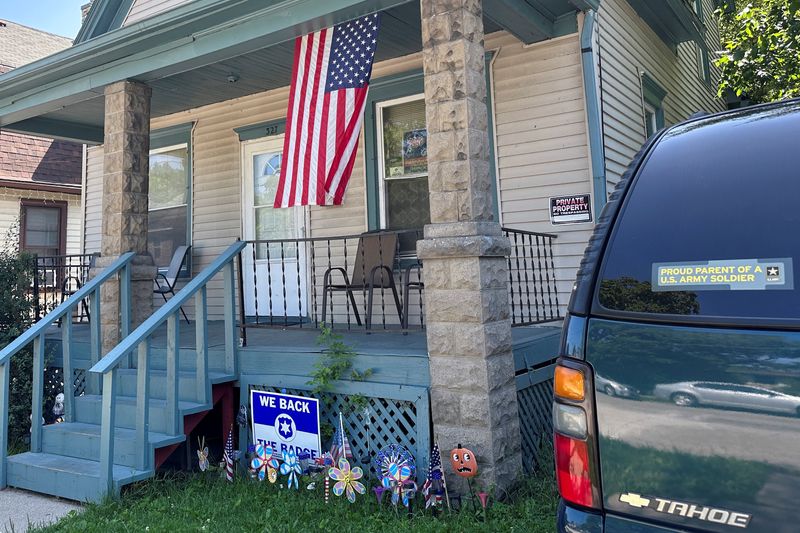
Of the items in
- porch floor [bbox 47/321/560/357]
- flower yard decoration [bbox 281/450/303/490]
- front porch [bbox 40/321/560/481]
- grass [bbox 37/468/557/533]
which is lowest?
grass [bbox 37/468/557/533]

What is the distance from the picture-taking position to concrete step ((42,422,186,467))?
4.12 metres

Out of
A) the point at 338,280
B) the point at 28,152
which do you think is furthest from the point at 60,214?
the point at 338,280

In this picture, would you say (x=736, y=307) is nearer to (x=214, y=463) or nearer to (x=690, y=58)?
(x=214, y=463)

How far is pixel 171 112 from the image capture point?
7.91 metres

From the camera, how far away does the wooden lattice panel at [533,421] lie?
4.23 meters

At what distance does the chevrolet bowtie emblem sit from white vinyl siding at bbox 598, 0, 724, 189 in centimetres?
456

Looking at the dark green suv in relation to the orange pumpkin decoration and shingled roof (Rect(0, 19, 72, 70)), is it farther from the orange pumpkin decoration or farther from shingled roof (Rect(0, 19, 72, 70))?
shingled roof (Rect(0, 19, 72, 70))

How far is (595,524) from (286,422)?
3139mm

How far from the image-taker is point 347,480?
374 centimetres

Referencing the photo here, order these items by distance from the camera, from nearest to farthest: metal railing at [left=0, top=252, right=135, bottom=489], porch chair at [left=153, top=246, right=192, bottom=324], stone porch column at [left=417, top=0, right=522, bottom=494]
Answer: stone porch column at [left=417, top=0, right=522, bottom=494], metal railing at [left=0, top=252, right=135, bottom=489], porch chair at [left=153, top=246, right=192, bottom=324]

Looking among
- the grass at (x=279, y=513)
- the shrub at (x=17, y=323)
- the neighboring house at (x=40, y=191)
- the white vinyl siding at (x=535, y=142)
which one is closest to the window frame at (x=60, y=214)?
the neighboring house at (x=40, y=191)

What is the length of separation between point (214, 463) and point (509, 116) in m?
4.07

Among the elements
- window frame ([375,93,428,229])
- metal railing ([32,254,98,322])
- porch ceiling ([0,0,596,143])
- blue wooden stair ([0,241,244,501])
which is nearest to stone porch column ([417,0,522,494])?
porch ceiling ([0,0,596,143])

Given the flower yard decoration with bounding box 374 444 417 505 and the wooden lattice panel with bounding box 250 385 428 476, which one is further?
the wooden lattice panel with bounding box 250 385 428 476
